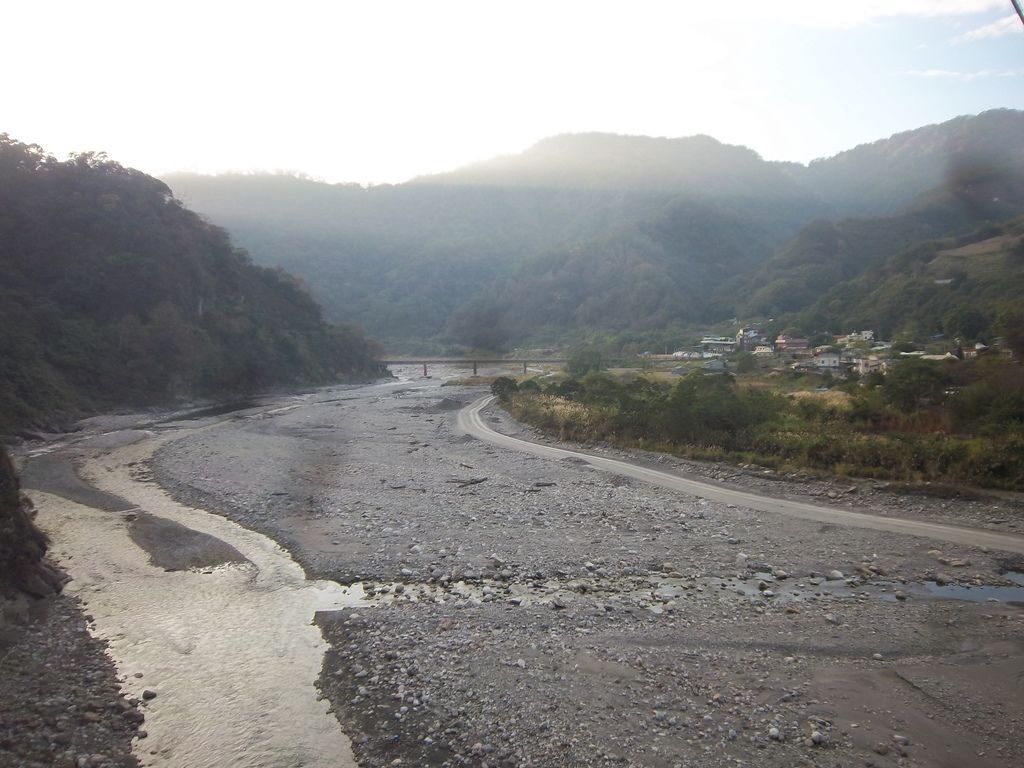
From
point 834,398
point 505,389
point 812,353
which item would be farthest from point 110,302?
point 812,353

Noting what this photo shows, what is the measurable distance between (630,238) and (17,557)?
143 meters

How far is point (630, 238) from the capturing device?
145 meters

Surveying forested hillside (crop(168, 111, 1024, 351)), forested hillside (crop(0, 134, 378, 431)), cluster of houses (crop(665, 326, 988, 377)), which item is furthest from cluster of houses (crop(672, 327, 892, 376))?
forested hillside (crop(0, 134, 378, 431))

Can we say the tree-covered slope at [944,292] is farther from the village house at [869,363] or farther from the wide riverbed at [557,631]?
the wide riverbed at [557,631]

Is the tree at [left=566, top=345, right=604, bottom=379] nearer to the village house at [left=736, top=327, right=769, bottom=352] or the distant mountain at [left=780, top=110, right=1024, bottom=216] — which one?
the village house at [left=736, top=327, right=769, bottom=352]

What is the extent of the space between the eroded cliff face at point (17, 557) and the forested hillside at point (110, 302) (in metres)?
22.9

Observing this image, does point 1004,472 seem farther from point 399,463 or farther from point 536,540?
point 399,463

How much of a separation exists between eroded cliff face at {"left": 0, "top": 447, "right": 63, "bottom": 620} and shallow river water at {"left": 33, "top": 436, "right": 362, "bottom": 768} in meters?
0.63

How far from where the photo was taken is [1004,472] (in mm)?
17844

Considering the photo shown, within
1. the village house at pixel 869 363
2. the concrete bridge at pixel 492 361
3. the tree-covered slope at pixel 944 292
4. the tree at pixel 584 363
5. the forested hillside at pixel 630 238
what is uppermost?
the forested hillside at pixel 630 238

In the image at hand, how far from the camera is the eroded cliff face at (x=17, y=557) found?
10.6 m

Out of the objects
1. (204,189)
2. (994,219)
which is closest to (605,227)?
(204,189)

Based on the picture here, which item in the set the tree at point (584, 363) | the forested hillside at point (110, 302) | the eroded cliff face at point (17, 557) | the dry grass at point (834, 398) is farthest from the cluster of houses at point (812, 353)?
the forested hillside at point (110, 302)

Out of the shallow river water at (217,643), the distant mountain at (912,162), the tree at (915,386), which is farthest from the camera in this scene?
the distant mountain at (912,162)
